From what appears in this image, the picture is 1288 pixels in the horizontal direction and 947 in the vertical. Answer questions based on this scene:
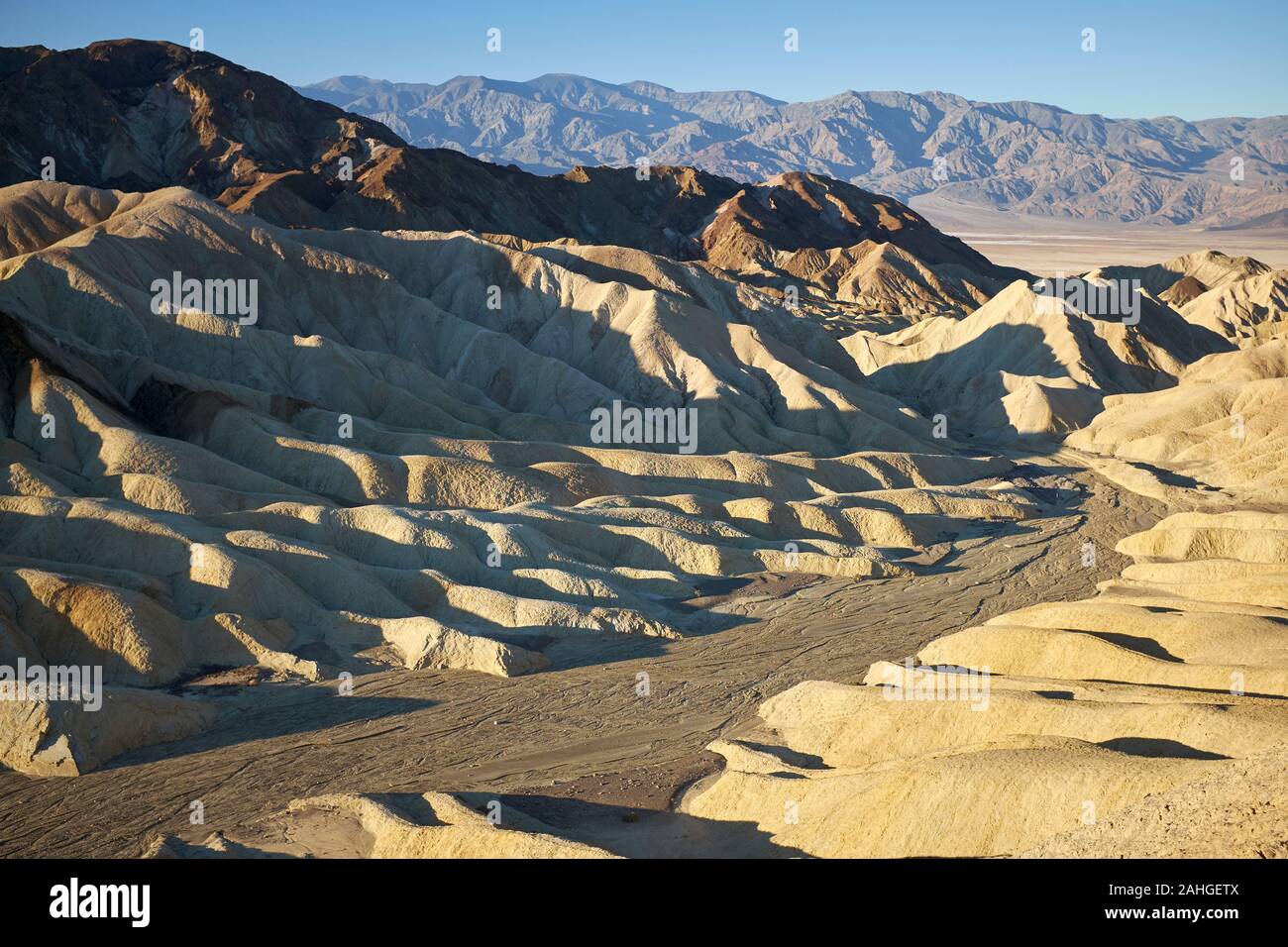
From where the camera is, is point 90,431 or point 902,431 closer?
point 90,431

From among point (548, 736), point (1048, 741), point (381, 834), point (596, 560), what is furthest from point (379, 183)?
point (1048, 741)

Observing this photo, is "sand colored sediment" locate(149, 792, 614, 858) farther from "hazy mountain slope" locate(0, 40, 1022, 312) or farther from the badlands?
"hazy mountain slope" locate(0, 40, 1022, 312)

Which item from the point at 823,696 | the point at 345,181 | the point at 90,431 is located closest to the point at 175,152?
the point at 345,181

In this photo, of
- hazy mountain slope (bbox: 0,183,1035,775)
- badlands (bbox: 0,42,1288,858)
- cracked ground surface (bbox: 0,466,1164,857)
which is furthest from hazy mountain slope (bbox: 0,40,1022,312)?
cracked ground surface (bbox: 0,466,1164,857)

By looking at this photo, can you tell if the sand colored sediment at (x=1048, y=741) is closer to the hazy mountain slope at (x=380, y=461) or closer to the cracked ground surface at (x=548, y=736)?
the cracked ground surface at (x=548, y=736)

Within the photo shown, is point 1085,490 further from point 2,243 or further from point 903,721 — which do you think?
point 2,243

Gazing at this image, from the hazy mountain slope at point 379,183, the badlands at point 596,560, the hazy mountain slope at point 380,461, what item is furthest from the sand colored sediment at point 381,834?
the hazy mountain slope at point 379,183
